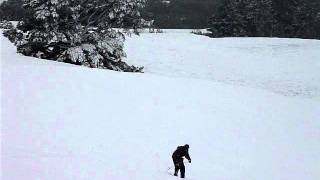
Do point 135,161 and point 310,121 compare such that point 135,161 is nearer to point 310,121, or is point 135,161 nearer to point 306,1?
point 310,121

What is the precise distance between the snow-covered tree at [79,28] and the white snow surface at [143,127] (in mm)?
1750

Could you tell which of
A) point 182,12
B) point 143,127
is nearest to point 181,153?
point 143,127

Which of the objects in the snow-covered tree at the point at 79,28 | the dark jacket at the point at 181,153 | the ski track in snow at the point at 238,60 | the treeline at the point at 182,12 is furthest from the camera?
the treeline at the point at 182,12

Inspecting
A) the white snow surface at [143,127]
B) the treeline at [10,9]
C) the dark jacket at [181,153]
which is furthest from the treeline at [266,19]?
the dark jacket at [181,153]

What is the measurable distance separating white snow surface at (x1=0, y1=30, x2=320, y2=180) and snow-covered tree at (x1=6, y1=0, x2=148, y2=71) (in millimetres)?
1750

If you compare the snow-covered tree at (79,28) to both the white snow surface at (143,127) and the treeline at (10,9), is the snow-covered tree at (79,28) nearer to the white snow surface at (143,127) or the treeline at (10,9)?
the white snow surface at (143,127)

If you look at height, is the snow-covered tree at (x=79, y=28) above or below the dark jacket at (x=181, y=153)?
above

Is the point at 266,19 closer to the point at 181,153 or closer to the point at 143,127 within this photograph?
the point at 143,127

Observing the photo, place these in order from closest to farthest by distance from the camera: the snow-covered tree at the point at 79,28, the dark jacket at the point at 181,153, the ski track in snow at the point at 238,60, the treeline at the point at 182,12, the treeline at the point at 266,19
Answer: the dark jacket at the point at 181,153, the snow-covered tree at the point at 79,28, the ski track in snow at the point at 238,60, the treeline at the point at 266,19, the treeline at the point at 182,12

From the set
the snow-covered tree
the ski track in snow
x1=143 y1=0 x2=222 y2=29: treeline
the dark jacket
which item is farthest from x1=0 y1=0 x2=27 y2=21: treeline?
the dark jacket

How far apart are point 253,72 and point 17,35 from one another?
1629 cm

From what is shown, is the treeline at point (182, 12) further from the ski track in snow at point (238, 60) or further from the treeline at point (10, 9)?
the ski track in snow at point (238, 60)

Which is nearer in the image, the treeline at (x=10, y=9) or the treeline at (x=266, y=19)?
the treeline at (x=10, y=9)

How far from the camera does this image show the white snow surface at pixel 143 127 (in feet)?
40.5
